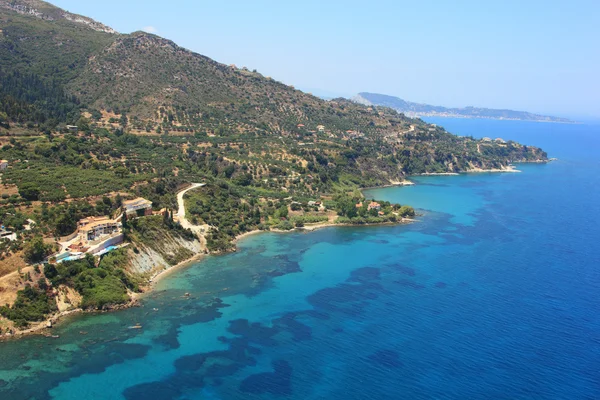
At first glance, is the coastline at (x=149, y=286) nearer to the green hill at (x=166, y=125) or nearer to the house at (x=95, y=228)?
the house at (x=95, y=228)

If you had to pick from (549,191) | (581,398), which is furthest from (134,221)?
(549,191)

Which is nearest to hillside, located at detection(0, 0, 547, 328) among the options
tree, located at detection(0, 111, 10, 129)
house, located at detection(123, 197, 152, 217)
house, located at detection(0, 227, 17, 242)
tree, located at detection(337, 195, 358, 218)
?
tree, located at detection(337, 195, 358, 218)

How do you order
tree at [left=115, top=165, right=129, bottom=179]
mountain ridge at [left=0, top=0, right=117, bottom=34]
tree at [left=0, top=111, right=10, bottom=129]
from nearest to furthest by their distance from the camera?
1. tree at [left=115, top=165, right=129, bottom=179]
2. tree at [left=0, top=111, right=10, bottom=129]
3. mountain ridge at [left=0, top=0, right=117, bottom=34]

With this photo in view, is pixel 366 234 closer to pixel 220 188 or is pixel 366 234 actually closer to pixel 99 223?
pixel 220 188

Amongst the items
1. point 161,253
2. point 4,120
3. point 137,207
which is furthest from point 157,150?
point 161,253

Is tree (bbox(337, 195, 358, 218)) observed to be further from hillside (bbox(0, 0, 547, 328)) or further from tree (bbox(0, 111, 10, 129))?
tree (bbox(0, 111, 10, 129))

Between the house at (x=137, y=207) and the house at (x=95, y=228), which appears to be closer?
the house at (x=95, y=228)

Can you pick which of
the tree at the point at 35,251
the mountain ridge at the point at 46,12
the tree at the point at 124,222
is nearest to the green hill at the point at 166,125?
the mountain ridge at the point at 46,12
